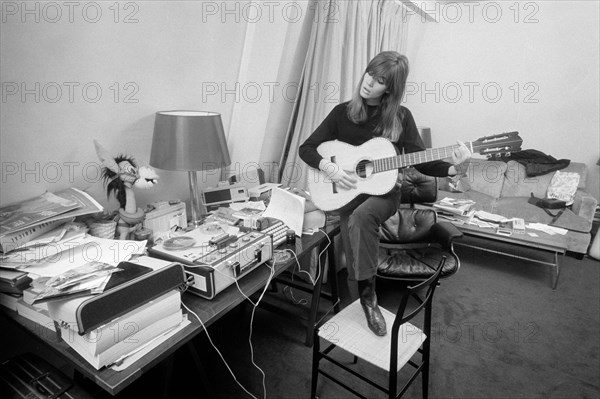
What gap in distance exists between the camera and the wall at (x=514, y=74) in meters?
3.47

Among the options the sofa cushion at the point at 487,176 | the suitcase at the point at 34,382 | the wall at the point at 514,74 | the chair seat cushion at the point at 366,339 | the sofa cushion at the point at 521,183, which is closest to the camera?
the suitcase at the point at 34,382

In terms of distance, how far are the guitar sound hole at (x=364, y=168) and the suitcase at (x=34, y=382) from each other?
1376 millimetres

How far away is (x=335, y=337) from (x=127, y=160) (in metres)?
1.15

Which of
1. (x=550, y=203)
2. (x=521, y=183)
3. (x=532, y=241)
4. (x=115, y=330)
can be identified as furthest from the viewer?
(x=521, y=183)

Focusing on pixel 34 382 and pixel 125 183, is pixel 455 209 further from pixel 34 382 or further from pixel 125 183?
pixel 34 382

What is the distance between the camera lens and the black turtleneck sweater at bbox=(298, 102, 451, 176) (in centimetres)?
176

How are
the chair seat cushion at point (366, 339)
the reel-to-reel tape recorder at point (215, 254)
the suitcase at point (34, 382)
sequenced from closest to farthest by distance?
the suitcase at point (34, 382) < the reel-to-reel tape recorder at point (215, 254) < the chair seat cushion at point (366, 339)

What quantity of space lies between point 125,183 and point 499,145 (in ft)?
5.40

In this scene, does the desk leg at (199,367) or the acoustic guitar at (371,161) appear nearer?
the desk leg at (199,367)

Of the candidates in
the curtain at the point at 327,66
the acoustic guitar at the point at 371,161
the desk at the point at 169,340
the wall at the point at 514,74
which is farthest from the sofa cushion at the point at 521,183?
the desk at the point at 169,340

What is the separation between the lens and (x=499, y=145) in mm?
1589

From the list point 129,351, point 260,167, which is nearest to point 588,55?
point 260,167

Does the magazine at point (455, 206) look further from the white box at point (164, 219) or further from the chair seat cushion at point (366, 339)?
the white box at point (164, 219)

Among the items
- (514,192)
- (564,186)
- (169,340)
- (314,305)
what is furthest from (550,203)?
(169,340)
